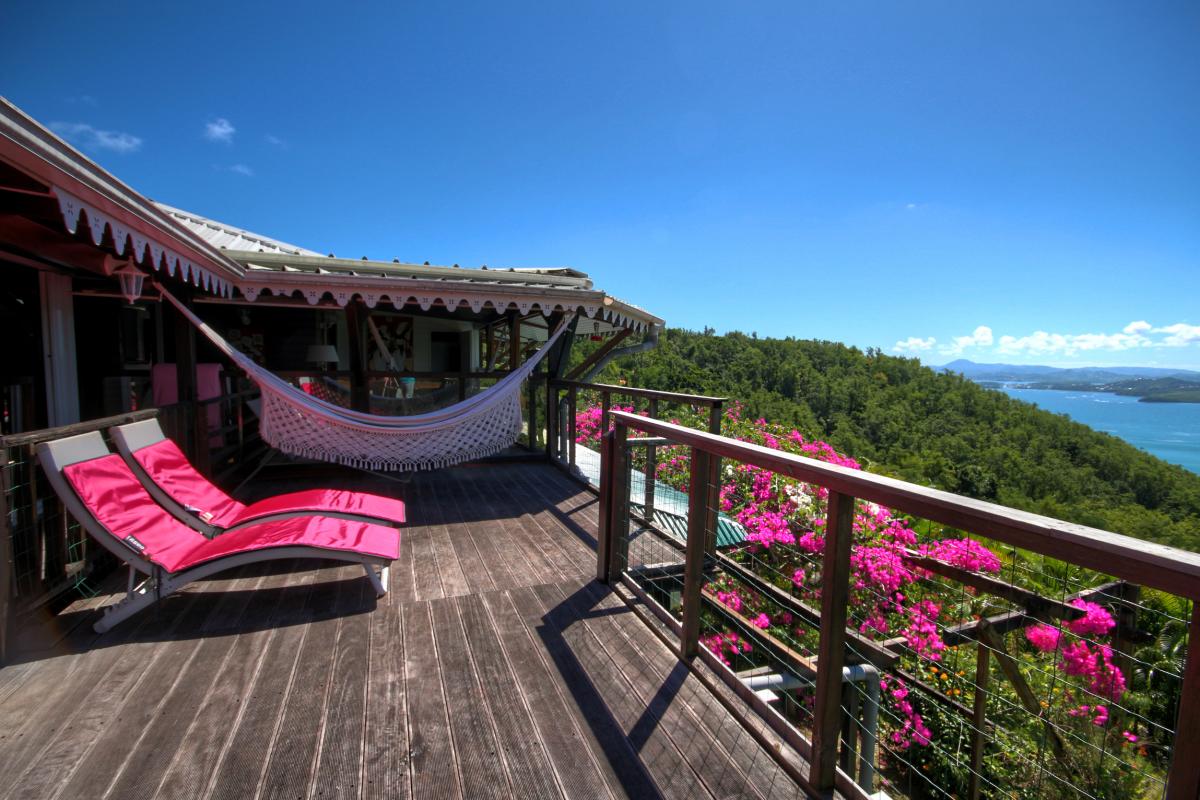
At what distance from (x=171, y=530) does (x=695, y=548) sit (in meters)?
2.51

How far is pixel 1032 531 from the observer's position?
98 cm

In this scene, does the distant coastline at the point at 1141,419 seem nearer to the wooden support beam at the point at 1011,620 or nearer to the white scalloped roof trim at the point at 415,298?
the wooden support beam at the point at 1011,620

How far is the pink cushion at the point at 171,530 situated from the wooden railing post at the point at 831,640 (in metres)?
1.97

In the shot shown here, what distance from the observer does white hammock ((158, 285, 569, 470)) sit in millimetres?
3932

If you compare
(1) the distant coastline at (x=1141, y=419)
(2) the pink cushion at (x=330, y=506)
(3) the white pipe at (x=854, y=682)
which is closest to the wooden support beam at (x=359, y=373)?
(2) the pink cushion at (x=330, y=506)

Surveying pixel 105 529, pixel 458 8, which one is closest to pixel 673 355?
pixel 458 8

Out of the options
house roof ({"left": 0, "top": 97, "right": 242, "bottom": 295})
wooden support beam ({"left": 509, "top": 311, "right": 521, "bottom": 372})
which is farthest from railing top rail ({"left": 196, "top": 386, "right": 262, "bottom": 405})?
wooden support beam ({"left": 509, "top": 311, "right": 521, "bottom": 372})

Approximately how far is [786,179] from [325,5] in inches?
565

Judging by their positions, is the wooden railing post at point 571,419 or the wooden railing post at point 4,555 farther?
the wooden railing post at point 571,419

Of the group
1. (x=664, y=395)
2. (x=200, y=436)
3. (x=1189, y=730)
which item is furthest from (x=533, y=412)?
(x=1189, y=730)

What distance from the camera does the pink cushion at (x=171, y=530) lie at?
229 cm

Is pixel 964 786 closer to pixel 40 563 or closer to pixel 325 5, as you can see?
pixel 40 563

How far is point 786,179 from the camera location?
17.3 meters

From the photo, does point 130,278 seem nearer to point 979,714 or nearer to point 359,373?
point 359,373
